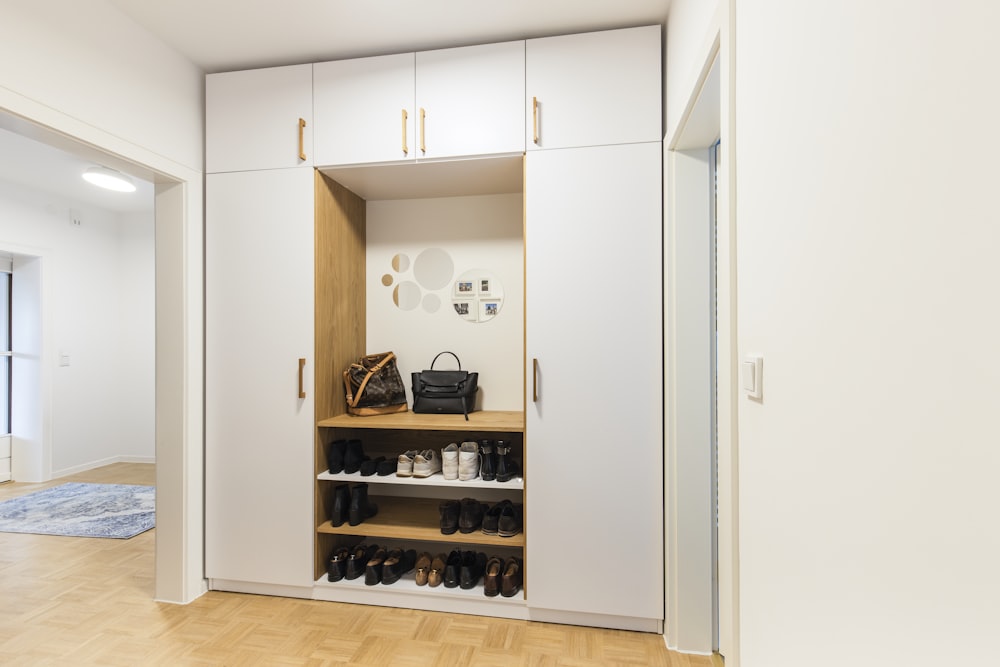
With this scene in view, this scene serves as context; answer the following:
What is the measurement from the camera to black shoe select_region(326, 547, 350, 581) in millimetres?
2373

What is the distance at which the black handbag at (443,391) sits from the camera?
2541 millimetres

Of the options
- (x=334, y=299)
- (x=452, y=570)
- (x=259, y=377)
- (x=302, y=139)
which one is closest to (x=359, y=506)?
(x=452, y=570)

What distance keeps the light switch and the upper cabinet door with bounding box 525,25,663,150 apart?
54.0 inches

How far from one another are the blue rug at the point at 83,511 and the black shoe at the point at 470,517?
237cm

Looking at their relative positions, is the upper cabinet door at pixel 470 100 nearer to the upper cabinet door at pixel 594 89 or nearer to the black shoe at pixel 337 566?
the upper cabinet door at pixel 594 89

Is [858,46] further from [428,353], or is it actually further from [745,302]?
[428,353]

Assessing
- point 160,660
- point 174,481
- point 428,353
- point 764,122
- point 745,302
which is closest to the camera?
point 764,122

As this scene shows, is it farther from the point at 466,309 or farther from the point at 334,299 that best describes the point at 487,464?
the point at 334,299

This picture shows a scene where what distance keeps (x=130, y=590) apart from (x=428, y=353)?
74.0 inches

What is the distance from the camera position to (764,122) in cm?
96

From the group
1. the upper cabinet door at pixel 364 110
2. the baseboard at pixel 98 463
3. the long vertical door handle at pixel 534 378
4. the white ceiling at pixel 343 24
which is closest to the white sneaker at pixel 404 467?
the long vertical door handle at pixel 534 378

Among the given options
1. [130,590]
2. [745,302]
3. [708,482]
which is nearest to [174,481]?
[130,590]

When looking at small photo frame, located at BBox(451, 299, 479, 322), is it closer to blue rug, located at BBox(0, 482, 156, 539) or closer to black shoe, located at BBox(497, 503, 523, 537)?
black shoe, located at BBox(497, 503, 523, 537)

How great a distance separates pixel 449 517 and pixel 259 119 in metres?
2.13
